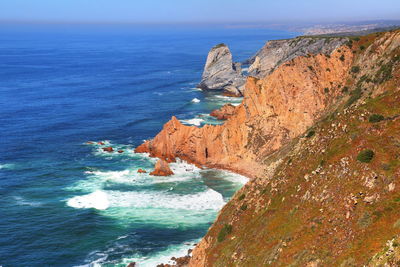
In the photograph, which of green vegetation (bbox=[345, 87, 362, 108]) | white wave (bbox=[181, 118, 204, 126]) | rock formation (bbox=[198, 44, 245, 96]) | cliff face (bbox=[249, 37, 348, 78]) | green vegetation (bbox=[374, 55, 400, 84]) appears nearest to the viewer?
green vegetation (bbox=[374, 55, 400, 84])

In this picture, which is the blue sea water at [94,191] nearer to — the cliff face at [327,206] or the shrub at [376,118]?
the cliff face at [327,206]

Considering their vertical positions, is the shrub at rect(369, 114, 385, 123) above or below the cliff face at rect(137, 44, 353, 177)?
above

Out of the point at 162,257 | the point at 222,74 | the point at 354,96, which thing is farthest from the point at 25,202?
the point at 222,74

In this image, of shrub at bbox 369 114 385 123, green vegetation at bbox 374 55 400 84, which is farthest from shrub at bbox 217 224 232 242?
green vegetation at bbox 374 55 400 84

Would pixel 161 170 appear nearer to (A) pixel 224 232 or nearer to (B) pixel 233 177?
(B) pixel 233 177

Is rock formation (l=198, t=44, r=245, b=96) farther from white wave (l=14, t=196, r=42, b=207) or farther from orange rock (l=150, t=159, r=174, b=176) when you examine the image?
white wave (l=14, t=196, r=42, b=207)

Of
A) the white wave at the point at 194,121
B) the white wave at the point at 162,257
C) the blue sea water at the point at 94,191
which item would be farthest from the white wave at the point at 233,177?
the white wave at the point at 194,121

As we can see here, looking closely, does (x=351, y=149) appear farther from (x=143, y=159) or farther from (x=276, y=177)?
(x=143, y=159)
